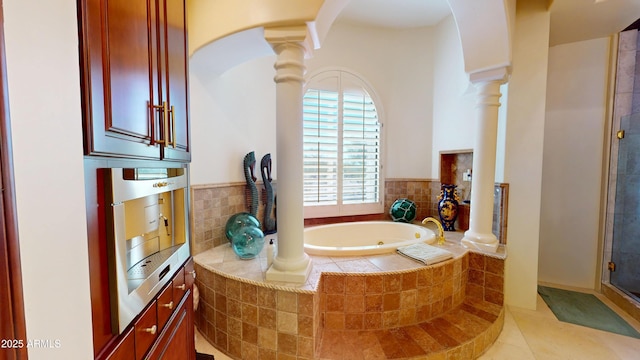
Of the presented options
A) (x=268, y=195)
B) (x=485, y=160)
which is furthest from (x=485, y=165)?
(x=268, y=195)

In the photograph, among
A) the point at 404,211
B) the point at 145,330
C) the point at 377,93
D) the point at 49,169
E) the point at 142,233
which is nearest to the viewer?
the point at 49,169

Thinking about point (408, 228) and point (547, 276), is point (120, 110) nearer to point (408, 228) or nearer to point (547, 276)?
point (408, 228)

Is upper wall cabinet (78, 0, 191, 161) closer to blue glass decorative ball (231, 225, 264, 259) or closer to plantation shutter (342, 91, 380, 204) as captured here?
blue glass decorative ball (231, 225, 264, 259)

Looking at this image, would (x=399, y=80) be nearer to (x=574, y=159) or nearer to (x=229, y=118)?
(x=574, y=159)

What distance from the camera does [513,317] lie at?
7.37 ft

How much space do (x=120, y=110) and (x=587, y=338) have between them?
3.16m

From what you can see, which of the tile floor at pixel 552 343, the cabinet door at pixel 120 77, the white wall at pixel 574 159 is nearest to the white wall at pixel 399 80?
the white wall at pixel 574 159

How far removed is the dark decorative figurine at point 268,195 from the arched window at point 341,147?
1.61 feet

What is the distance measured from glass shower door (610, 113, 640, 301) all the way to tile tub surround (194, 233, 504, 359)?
1489 millimetres

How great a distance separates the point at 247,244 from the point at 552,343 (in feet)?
7.86

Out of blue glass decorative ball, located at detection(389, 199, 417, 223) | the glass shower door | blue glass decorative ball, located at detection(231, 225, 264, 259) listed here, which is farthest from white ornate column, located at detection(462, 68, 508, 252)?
blue glass decorative ball, located at detection(231, 225, 264, 259)

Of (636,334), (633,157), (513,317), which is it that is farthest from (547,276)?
(633,157)

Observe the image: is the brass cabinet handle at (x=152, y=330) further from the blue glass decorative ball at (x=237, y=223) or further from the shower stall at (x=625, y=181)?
the shower stall at (x=625, y=181)

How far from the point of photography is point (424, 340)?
5.53 ft
